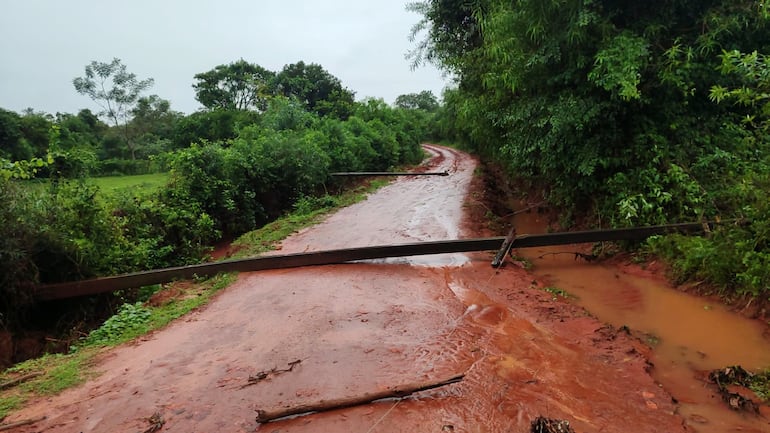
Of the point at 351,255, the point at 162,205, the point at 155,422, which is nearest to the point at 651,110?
the point at 351,255

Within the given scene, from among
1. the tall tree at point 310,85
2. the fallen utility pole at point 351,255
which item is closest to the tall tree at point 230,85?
the tall tree at point 310,85

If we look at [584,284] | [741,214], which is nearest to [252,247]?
[584,284]

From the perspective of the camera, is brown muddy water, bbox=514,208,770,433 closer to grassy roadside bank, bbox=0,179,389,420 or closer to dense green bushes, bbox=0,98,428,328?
grassy roadside bank, bbox=0,179,389,420

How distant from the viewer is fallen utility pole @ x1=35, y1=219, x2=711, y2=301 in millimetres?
6750

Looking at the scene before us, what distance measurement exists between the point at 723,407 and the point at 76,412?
587 cm

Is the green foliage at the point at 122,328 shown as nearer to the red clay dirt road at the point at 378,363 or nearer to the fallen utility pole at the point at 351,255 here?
the red clay dirt road at the point at 378,363

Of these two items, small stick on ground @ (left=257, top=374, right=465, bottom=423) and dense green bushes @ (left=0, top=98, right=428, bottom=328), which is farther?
dense green bushes @ (left=0, top=98, right=428, bottom=328)

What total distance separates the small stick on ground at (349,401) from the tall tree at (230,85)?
3667cm

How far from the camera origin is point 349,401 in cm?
347

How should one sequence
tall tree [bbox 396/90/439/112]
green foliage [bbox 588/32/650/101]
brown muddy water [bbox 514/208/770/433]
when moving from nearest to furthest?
brown muddy water [bbox 514/208/770/433]
green foliage [bbox 588/32/650/101]
tall tree [bbox 396/90/439/112]

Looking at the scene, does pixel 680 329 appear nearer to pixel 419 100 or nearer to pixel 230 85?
pixel 230 85

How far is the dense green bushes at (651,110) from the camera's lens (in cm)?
630

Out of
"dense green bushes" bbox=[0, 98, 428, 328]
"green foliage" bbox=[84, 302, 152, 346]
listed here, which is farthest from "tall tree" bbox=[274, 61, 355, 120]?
"green foliage" bbox=[84, 302, 152, 346]

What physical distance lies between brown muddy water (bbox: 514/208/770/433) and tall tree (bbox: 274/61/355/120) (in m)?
30.1
